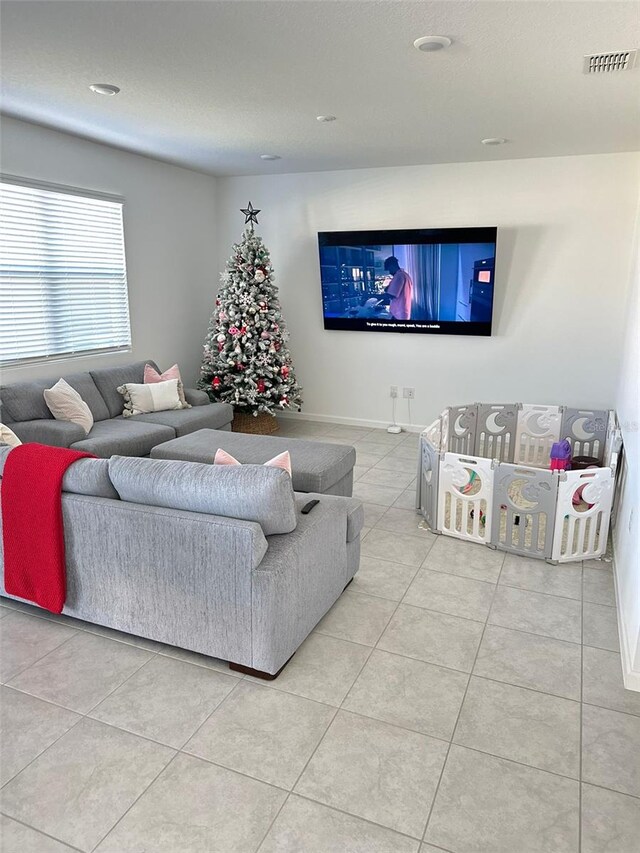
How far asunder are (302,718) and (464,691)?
674 mm

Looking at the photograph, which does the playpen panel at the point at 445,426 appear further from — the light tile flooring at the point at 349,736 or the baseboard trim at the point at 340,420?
the light tile flooring at the point at 349,736

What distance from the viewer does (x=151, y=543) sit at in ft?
8.22

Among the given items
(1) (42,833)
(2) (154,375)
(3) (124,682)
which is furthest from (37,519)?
(2) (154,375)

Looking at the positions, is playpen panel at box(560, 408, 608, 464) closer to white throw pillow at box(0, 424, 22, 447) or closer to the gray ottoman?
the gray ottoman

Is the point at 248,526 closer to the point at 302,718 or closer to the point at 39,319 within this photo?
the point at 302,718

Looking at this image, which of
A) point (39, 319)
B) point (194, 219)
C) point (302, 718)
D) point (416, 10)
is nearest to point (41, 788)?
point (302, 718)

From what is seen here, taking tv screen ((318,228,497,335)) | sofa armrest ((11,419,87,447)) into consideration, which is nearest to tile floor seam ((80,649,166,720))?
sofa armrest ((11,419,87,447))

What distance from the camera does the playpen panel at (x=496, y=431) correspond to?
5141mm

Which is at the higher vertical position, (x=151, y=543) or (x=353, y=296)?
(x=353, y=296)

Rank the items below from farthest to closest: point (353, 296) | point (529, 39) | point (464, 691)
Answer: point (353, 296) < point (529, 39) < point (464, 691)

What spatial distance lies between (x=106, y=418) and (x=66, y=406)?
1.86 feet

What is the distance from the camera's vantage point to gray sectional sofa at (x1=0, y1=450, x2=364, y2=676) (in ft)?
7.81

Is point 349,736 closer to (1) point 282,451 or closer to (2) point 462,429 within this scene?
(1) point 282,451

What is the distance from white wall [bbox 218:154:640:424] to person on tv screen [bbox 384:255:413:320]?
280mm
